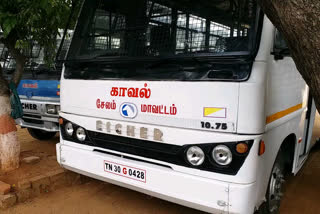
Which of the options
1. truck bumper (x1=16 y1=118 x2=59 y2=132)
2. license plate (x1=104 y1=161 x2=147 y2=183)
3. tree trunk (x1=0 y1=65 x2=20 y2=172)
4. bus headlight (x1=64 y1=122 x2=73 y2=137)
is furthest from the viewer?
truck bumper (x1=16 y1=118 x2=59 y2=132)

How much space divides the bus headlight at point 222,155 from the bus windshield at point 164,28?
0.71 metres

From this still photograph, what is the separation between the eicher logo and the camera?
8.39 feet

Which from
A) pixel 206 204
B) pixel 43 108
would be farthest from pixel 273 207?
pixel 43 108

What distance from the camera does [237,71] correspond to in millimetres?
2080

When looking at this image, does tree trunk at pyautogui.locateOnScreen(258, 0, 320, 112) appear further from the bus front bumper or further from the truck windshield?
the bus front bumper

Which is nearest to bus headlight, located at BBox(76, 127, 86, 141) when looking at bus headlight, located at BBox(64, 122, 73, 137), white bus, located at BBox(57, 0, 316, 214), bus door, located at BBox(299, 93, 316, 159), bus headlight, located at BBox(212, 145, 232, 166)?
white bus, located at BBox(57, 0, 316, 214)

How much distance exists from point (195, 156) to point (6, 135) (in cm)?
261

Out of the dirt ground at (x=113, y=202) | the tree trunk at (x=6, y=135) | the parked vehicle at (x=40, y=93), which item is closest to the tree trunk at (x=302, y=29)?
the dirt ground at (x=113, y=202)

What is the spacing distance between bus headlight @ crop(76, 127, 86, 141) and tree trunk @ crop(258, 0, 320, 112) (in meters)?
2.15

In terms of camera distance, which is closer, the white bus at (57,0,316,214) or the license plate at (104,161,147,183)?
the white bus at (57,0,316,214)

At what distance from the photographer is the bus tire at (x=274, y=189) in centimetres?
258

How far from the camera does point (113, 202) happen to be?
3.26 metres

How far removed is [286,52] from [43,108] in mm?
3861

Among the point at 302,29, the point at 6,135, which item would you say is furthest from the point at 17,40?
the point at 302,29
